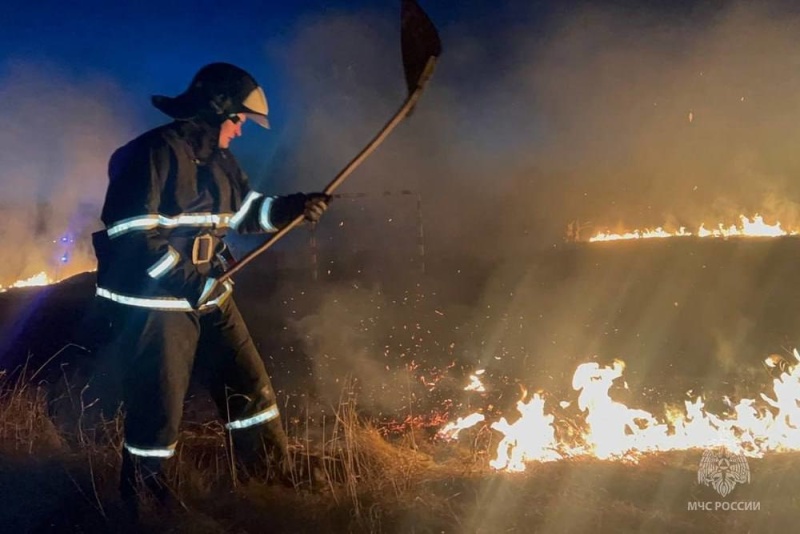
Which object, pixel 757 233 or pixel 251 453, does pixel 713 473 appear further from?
pixel 757 233

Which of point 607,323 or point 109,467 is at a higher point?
point 109,467

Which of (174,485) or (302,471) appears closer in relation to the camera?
(174,485)

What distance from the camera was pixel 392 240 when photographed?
1263 centimetres

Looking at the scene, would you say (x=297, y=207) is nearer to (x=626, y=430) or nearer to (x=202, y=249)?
(x=202, y=249)

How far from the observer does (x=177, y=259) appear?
2.73 metres

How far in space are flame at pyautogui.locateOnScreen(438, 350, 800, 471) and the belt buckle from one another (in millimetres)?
2167

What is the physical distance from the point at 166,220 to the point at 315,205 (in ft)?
2.39

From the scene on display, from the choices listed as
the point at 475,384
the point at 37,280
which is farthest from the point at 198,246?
the point at 37,280

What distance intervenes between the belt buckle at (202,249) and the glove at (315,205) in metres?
0.49

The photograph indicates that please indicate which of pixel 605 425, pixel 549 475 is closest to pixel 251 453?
pixel 549 475

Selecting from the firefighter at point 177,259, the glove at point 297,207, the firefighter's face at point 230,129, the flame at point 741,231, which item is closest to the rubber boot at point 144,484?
the firefighter at point 177,259

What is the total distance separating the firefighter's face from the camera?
3109mm

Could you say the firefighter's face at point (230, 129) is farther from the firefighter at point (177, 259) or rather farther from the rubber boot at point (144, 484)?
the rubber boot at point (144, 484)

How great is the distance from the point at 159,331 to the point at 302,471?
1.14m
